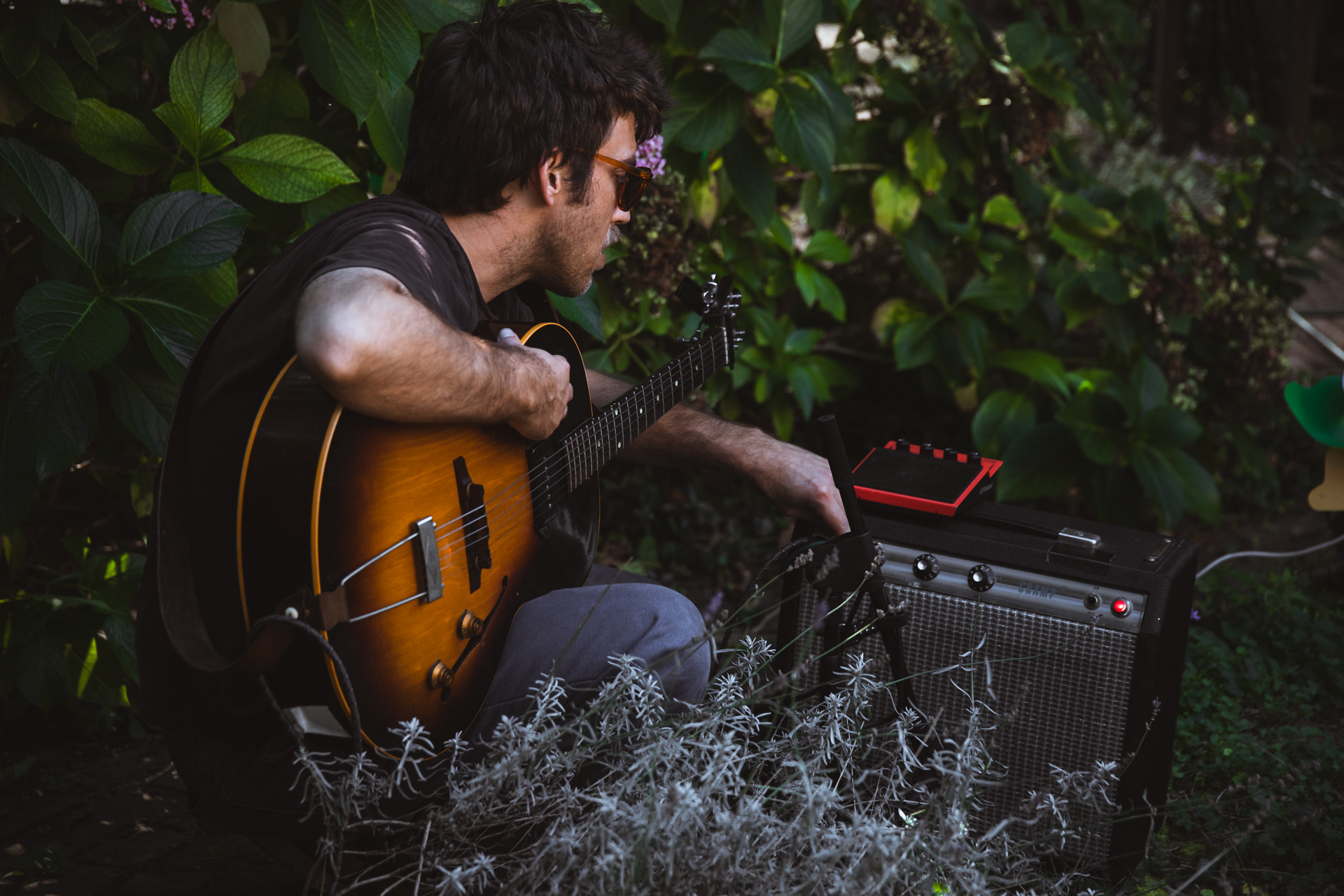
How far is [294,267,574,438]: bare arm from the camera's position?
1264 mm

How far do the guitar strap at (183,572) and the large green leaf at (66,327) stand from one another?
254 mm

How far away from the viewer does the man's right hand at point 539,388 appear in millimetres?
1539

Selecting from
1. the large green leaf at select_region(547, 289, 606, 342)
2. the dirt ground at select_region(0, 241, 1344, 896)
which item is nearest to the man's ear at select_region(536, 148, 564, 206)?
the large green leaf at select_region(547, 289, 606, 342)

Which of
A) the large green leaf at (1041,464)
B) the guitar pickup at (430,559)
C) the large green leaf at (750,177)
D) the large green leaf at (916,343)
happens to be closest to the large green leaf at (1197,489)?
the large green leaf at (1041,464)

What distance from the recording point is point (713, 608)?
2174mm

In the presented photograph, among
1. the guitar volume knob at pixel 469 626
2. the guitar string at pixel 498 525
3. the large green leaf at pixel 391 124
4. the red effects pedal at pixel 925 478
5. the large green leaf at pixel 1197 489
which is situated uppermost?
the large green leaf at pixel 391 124

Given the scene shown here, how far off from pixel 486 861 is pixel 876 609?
2.59 feet

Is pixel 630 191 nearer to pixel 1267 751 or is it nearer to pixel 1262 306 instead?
pixel 1267 751

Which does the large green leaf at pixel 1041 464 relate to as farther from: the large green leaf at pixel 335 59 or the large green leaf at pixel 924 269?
the large green leaf at pixel 335 59

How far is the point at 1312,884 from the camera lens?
184 centimetres

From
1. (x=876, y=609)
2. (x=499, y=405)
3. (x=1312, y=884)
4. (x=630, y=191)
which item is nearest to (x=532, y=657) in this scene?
(x=499, y=405)

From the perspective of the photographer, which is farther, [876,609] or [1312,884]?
[1312,884]

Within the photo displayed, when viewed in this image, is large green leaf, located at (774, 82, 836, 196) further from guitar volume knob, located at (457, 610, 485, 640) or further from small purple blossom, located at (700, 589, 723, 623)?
guitar volume knob, located at (457, 610, 485, 640)

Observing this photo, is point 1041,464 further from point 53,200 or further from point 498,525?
point 53,200
